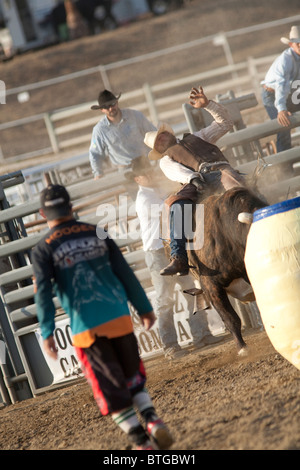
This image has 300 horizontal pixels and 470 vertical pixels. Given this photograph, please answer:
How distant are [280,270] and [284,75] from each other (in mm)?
4777

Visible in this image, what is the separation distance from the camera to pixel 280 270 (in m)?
5.45

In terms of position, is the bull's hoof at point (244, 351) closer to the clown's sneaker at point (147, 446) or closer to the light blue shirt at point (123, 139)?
the clown's sneaker at point (147, 446)

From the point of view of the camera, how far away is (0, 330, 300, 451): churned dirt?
462 centimetres

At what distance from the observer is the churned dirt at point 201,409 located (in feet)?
15.1

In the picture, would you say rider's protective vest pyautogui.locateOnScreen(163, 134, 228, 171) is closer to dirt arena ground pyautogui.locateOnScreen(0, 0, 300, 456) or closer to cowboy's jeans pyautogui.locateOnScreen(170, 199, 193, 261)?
cowboy's jeans pyautogui.locateOnScreen(170, 199, 193, 261)

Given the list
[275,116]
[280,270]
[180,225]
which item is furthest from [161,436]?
[275,116]

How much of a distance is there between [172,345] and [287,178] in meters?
2.51

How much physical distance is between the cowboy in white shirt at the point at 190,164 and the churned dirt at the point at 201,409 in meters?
1.13

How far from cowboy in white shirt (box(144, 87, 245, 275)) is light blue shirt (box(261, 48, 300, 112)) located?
154 cm

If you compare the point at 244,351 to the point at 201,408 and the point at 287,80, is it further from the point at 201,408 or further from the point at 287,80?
the point at 287,80

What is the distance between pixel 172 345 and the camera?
883 cm

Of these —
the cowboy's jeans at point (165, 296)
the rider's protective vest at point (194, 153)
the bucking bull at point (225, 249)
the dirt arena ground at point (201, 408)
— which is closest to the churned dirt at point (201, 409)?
the dirt arena ground at point (201, 408)

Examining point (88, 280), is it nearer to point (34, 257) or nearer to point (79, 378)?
point (34, 257)

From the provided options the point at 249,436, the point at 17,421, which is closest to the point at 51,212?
the point at 249,436
